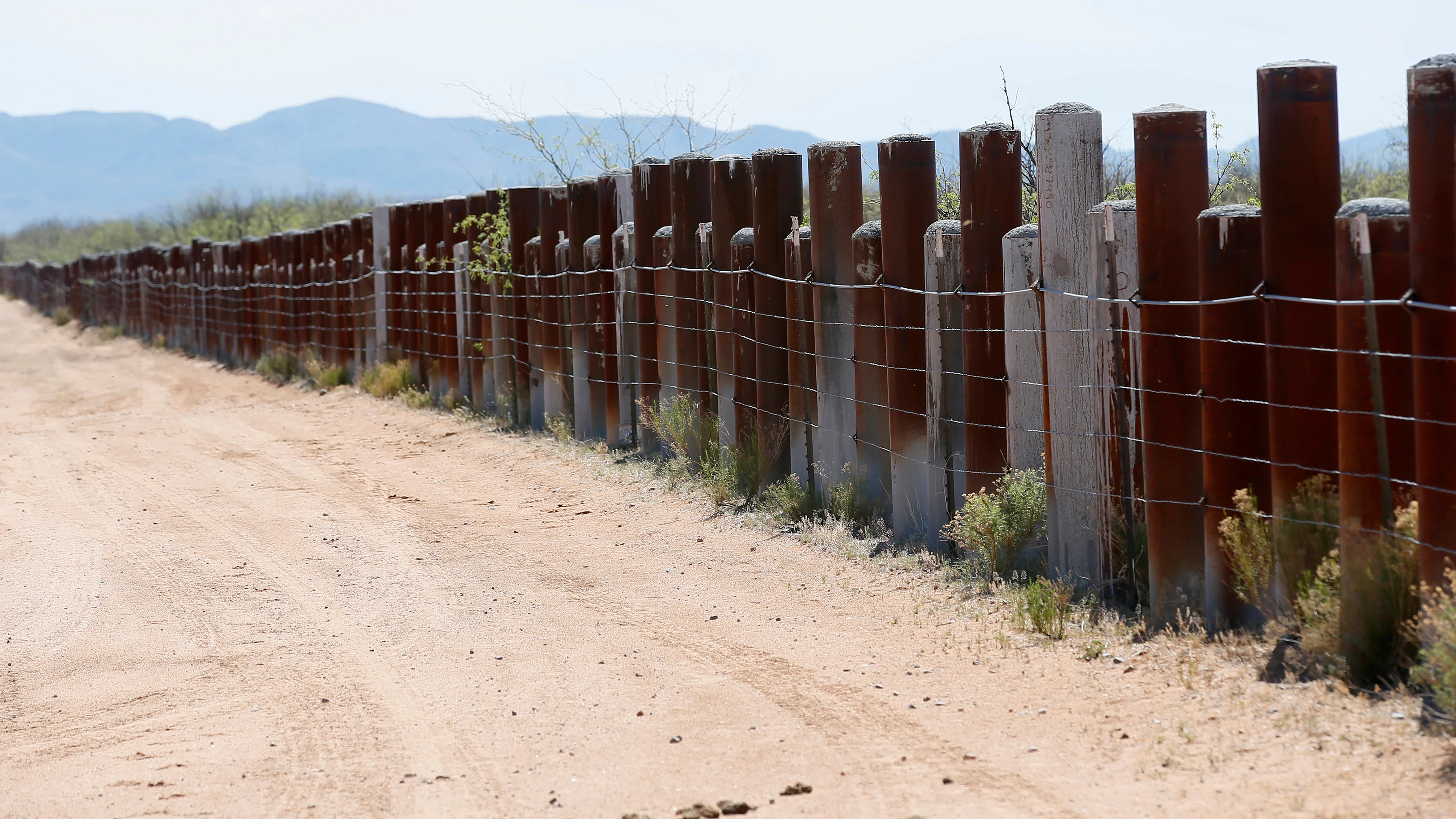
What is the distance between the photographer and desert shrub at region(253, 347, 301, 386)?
21453 mm

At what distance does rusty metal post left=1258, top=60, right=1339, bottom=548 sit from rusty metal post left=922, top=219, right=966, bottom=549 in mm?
2097

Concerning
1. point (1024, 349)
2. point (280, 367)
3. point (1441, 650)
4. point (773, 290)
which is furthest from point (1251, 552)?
point (280, 367)

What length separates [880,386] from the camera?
7992 millimetres

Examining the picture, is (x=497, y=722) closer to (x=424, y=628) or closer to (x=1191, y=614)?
(x=424, y=628)

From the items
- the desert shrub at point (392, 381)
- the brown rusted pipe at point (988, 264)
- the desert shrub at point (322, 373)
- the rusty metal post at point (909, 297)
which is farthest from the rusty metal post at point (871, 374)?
the desert shrub at point (322, 373)

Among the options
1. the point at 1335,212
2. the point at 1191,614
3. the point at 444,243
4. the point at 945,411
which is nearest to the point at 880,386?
the point at 945,411

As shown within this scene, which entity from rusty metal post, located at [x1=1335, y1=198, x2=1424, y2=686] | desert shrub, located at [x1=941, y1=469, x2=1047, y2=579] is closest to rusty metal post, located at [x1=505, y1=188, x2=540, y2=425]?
desert shrub, located at [x1=941, y1=469, x2=1047, y2=579]

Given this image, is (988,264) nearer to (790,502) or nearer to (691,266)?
(790,502)

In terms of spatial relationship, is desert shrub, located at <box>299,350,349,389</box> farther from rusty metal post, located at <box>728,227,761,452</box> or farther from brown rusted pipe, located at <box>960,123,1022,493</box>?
brown rusted pipe, located at <box>960,123,1022,493</box>

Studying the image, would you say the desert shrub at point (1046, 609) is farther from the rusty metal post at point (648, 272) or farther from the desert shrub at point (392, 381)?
the desert shrub at point (392, 381)

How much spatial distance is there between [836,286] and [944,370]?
3.85ft

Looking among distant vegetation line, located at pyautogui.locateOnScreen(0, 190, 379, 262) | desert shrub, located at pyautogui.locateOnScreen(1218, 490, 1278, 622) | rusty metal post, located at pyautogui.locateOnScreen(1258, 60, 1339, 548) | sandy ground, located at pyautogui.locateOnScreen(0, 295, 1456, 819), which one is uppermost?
distant vegetation line, located at pyautogui.locateOnScreen(0, 190, 379, 262)

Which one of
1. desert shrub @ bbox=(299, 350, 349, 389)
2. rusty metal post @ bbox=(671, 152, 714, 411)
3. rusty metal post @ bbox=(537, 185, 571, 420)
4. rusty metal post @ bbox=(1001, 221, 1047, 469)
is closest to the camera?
rusty metal post @ bbox=(1001, 221, 1047, 469)

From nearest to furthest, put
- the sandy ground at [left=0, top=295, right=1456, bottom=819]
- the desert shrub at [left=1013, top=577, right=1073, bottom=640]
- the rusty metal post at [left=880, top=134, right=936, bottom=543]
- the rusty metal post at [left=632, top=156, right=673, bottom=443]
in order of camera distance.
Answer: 1. the sandy ground at [left=0, top=295, right=1456, bottom=819]
2. the desert shrub at [left=1013, top=577, right=1073, bottom=640]
3. the rusty metal post at [left=880, top=134, right=936, bottom=543]
4. the rusty metal post at [left=632, top=156, right=673, bottom=443]
